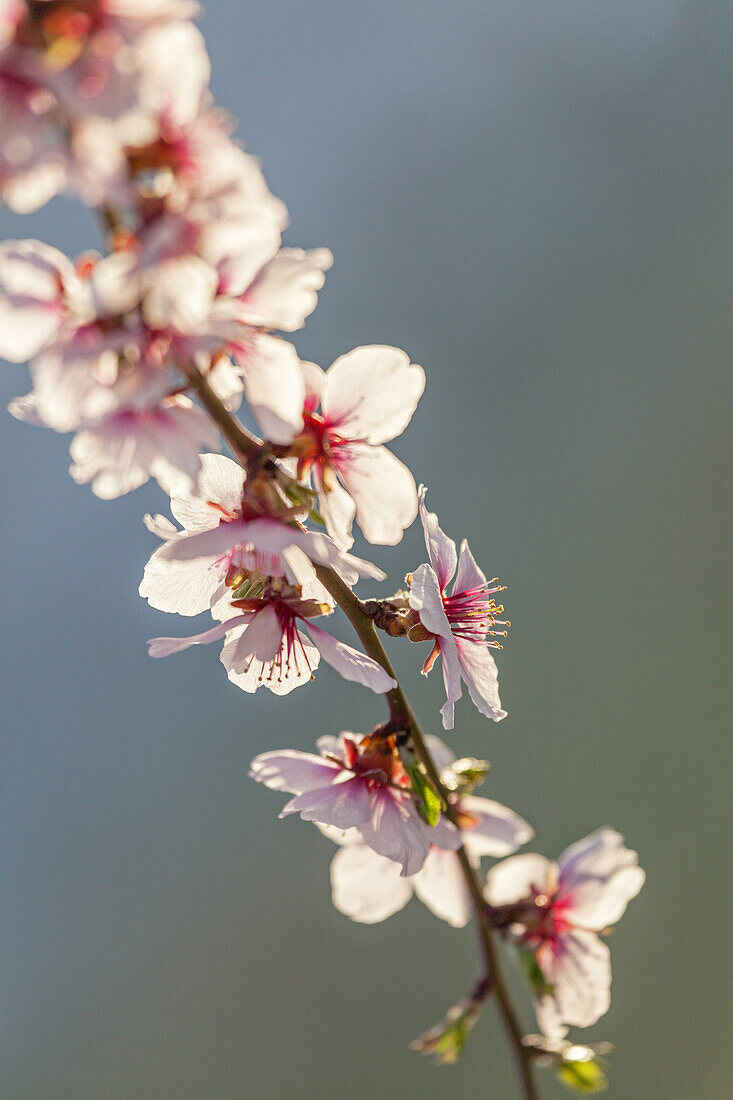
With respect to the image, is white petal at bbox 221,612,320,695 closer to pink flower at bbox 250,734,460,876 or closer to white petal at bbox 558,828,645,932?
pink flower at bbox 250,734,460,876

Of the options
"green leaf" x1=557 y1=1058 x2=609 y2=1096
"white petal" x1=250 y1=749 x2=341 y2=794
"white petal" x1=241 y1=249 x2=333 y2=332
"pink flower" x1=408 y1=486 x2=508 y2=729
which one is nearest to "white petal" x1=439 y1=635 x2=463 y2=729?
"pink flower" x1=408 y1=486 x2=508 y2=729

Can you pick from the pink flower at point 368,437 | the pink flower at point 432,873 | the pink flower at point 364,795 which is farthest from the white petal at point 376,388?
the pink flower at point 432,873

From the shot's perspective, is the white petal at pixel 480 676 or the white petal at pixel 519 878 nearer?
the white petal at pixel 480 676

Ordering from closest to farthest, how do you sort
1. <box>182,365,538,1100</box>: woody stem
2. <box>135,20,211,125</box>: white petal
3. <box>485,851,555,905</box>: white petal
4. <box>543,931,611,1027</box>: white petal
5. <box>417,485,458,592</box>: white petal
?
<box>135,20,211,125</box>: white petal
<box>182,365,538,1100</box>: woody stem
<box>417,485,458,592</box>: white petal
<box>543,931,611,1027</box>: white petal
<box>485,851,555,905</box>: white petal

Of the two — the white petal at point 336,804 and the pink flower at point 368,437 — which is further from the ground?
the pink flower at point 368,437

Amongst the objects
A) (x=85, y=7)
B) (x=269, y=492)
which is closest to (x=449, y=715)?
(x=269, y=492)

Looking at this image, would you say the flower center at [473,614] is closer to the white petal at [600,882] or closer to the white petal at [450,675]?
the white petal at [450,675]

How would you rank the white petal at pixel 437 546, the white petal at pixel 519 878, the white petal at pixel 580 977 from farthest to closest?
the white petal at pixel 519 878
the white petal at pixel 580 977
the white petal at pixel 437 546
